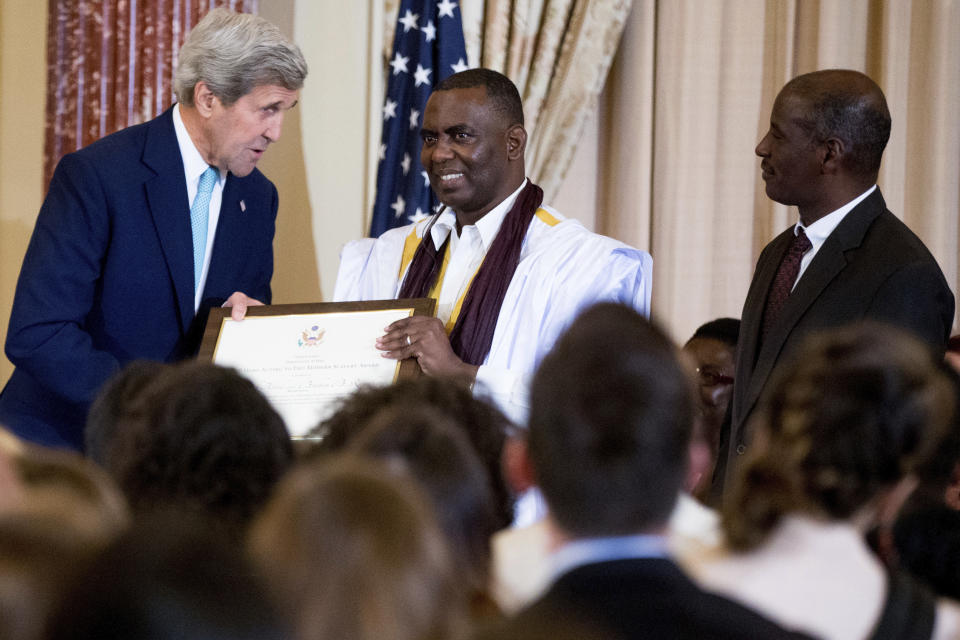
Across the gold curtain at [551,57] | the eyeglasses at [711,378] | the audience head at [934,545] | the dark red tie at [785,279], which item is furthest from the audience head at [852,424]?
the gold curtain at [551,57]

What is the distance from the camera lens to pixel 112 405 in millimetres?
2404

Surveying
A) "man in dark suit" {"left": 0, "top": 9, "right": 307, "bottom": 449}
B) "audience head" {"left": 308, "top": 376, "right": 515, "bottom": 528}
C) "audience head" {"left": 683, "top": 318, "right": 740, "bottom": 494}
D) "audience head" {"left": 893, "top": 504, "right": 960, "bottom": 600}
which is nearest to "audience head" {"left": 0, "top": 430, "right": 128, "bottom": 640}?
"audience head" {"left": 308, "top": 376, "right": 515, "bottom": 528}

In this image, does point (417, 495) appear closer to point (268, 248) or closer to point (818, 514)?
→ point (818, 514)

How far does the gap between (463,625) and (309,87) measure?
215 inches

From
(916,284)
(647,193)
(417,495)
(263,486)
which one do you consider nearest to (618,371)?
(417,495)

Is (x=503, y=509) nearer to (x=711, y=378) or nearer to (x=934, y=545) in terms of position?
(x=934, y=545)

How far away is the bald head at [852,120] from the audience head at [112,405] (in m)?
2.44

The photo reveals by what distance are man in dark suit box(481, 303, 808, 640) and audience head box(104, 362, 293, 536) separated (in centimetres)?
52

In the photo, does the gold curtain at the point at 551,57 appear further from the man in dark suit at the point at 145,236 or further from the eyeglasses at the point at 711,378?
the man in dark suit at the point at 145,236

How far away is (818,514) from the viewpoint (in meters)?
1.76

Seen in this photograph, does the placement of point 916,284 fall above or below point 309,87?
below

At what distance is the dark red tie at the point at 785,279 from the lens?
404cm

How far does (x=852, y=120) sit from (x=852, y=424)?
8.28 ft

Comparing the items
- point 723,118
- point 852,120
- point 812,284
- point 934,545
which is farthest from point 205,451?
point 723,118
